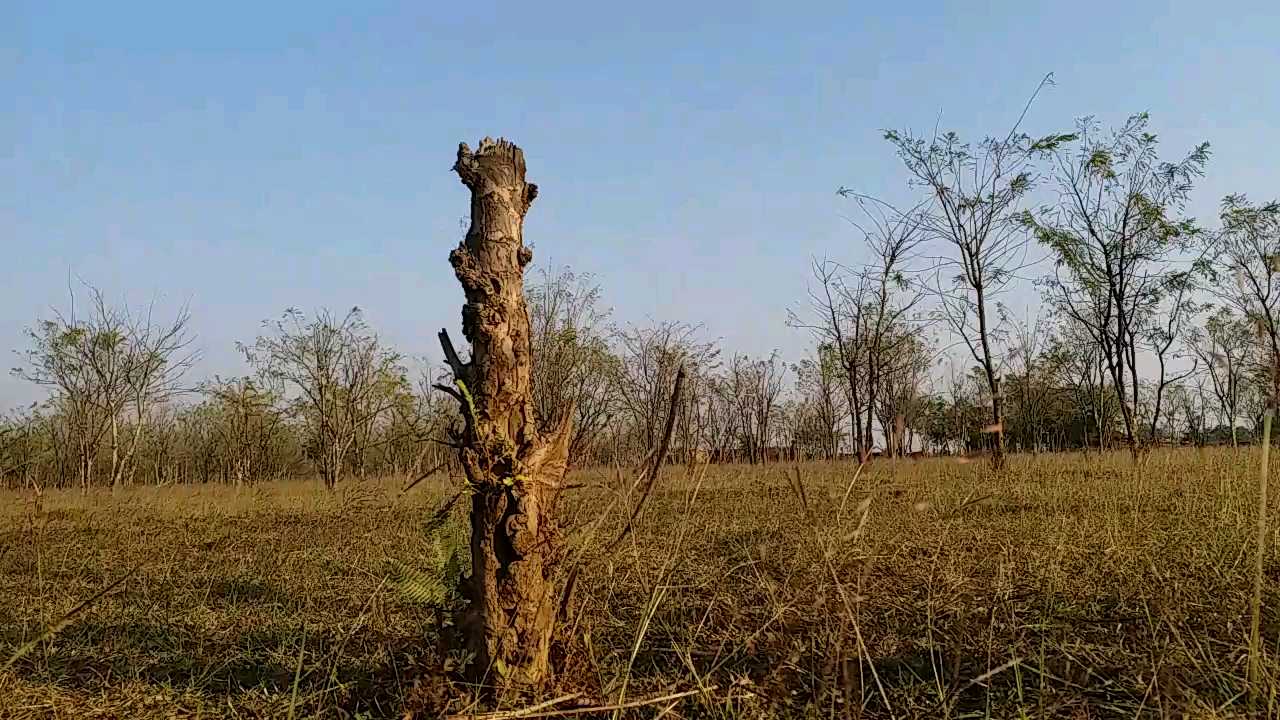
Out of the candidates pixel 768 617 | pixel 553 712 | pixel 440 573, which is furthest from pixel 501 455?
pixel 768 617

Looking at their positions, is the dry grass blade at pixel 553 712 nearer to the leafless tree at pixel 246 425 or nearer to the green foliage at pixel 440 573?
the green foliage at pixel 440 573

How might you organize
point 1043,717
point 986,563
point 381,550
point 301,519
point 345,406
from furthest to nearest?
1. point 345,406
2. point 301,519
3. point 381,550
4. point 986,563
5. point 1043,717

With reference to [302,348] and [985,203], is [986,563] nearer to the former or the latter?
[985,203]

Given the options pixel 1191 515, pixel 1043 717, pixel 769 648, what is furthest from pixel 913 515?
pixel 1043 717

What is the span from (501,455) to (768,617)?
1373mm

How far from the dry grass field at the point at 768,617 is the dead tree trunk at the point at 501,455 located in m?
0.13

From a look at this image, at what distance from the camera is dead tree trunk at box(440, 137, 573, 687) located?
1886 millimetres

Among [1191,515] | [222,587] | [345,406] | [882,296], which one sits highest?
[882,296]

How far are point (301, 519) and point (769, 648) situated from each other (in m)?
5.90

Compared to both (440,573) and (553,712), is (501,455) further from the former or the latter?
(553,712)

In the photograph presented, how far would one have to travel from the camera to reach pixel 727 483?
8812 mm

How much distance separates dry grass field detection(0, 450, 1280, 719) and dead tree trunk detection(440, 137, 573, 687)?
0.42 ft

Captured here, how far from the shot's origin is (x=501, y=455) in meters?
1.89

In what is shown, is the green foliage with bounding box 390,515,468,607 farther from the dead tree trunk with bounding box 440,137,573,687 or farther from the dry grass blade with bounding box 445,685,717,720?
the dry grass blade with bounding box 445,685,717,720
